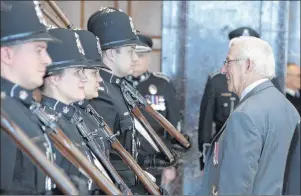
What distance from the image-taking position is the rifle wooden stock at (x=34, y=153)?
2.42 meters

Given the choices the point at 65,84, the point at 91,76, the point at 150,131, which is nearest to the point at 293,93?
the point at 150,131

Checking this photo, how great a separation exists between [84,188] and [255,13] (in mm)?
5126

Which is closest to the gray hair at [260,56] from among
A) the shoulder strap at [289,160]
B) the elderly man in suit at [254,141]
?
the elderly man in suit at [254,141]

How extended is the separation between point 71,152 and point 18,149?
20cm

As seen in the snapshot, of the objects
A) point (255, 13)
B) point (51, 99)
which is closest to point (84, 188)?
point (51, 99)

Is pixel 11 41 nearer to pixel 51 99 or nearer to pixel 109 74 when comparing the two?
pixel 51 99

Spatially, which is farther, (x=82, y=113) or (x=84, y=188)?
(x=82, y=113)

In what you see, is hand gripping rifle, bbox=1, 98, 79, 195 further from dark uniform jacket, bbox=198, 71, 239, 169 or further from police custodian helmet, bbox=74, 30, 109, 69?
dark uniform jacket, bbox=198, 71, 239, 169

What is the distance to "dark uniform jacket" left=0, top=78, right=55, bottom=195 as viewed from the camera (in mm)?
2645

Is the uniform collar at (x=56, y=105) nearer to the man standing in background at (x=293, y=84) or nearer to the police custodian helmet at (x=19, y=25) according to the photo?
the police custodian helmet at (x=19, y=25)

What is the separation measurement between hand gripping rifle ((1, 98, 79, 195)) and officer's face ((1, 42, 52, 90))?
0.97 feet

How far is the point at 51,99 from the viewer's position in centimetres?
335

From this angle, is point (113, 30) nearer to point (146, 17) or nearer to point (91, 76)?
point (91, 76)

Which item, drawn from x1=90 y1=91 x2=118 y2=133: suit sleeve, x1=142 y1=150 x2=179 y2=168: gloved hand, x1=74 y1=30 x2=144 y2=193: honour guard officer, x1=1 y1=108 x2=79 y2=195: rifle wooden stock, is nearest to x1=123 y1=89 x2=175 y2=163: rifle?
x1=142 y1=150 x2=179 y2=168: gloved hand
